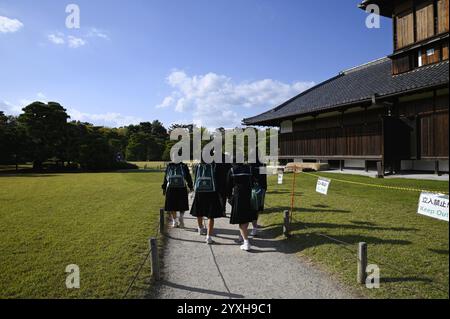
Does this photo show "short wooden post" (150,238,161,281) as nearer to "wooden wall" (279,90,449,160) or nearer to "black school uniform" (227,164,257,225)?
"black school uniform" (227,164,257,225)

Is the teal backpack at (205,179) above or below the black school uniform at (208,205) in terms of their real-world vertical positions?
above

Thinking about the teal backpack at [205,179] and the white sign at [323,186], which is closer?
the teal backpack at [205,179]

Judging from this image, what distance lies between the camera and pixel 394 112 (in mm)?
9289

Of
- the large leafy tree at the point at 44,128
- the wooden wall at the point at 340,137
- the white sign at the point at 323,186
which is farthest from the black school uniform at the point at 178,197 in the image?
the large leafy tree at the point at 44,128

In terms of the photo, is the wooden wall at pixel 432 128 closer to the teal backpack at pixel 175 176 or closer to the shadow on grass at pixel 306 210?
the shadow on grass at pixel 306 210

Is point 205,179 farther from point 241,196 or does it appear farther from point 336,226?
point 336,226

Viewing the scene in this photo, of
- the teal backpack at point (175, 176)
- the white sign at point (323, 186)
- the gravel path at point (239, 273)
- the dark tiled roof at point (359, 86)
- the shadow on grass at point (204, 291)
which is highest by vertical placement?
the dark tiled roof at point (359, 86)

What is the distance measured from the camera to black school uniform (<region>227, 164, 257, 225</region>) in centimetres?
591

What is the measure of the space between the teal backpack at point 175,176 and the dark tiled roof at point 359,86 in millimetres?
6223

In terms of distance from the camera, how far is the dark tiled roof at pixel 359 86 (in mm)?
8359

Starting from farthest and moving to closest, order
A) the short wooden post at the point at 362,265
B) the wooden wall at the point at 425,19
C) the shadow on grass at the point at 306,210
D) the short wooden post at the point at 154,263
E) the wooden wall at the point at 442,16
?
the shadow on grass at the point at 306,210, the wooden wall at the point at 425,19, the wooden wall at the point at 442,16, the short wooden post at the point at 154,263, the short wooden post at the point at 362,265

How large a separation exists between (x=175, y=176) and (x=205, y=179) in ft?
4.17

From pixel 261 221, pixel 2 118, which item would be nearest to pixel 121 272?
pixel 261 221
